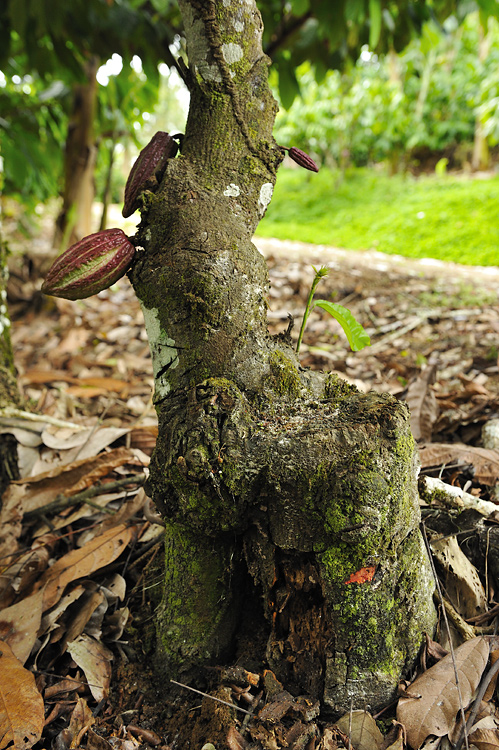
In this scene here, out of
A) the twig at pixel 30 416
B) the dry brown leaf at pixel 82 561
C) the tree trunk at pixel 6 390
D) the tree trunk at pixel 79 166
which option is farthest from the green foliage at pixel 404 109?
the dry brown leaf at pixel 82 561

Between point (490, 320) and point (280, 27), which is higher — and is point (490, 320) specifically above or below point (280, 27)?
below

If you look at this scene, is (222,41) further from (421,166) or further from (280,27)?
(421,166)

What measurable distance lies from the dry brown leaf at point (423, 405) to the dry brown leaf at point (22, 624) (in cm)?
106

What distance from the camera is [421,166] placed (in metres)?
10.1

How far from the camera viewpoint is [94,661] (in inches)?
43.1

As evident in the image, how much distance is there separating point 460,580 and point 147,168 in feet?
3.39

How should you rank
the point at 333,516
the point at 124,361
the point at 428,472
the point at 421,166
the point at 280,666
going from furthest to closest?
the point at 421,166 → the point at 124,361 → the point at 428,472 → the point at 280,666 → the point at 333,516

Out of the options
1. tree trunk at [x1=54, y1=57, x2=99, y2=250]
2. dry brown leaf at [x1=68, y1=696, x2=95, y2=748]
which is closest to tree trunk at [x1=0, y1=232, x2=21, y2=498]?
dry brown leaf at [x1=68, y1=696, x2=95, y2=748]

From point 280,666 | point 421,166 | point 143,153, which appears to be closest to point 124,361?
point 143,153

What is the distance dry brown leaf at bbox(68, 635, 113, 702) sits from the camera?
1.05m

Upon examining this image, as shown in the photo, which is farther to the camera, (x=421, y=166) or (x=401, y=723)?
(x=421, y=166)

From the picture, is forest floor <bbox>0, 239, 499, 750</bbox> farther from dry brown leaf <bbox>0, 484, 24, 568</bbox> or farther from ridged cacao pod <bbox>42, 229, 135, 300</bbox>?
ridged cacao pod <bbox>42, 229, 135, 300</bbox>

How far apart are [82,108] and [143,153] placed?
11.3ft

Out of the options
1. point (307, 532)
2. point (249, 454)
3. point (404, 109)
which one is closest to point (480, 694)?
point (307, 532)
